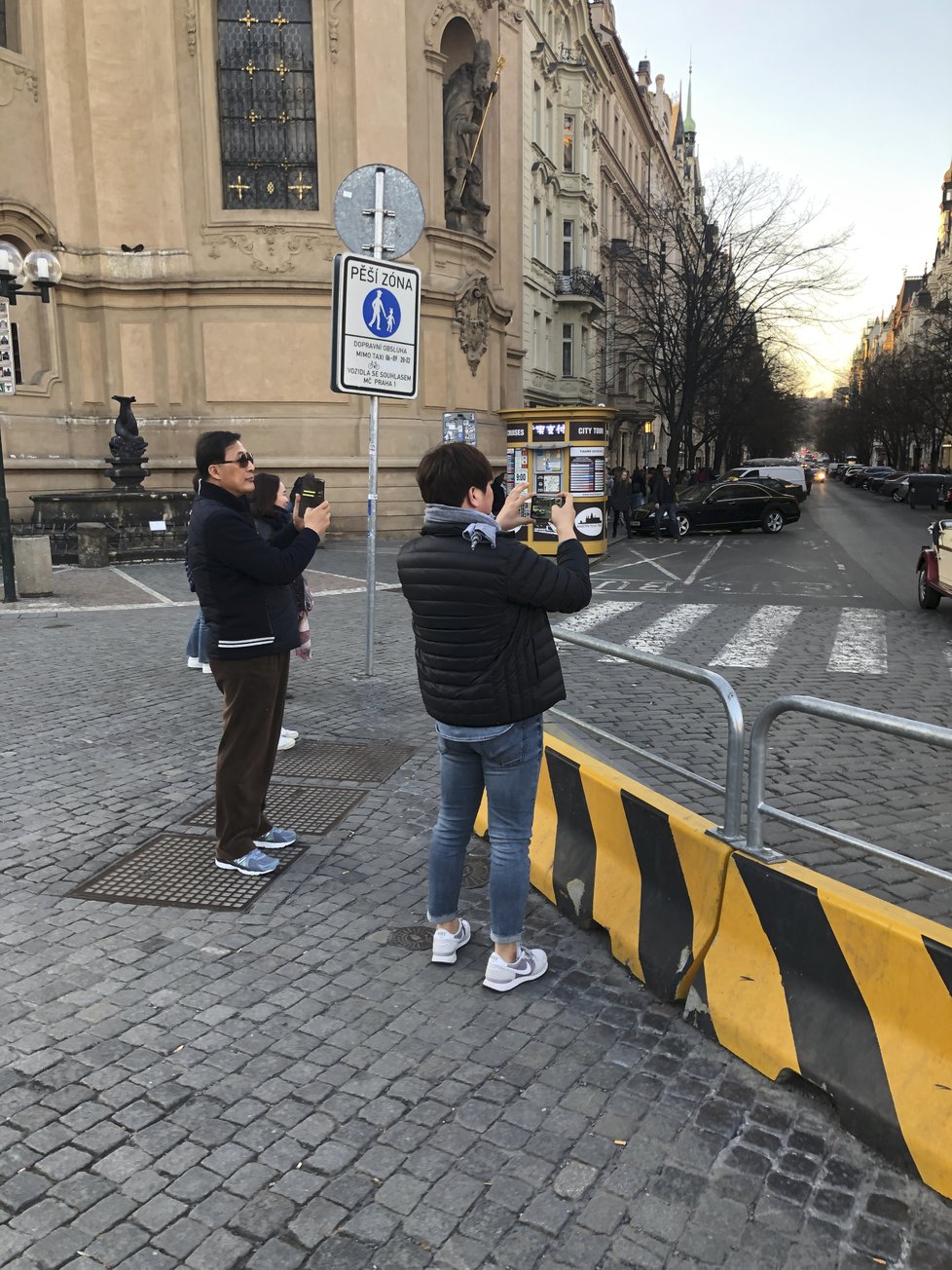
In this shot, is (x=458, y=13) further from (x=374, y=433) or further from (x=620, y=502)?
(x=374, y=433)

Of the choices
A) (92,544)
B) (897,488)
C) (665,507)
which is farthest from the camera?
(897,488)

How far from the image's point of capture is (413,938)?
13.5 ft

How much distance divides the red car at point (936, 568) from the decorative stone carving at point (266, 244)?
1626 cm

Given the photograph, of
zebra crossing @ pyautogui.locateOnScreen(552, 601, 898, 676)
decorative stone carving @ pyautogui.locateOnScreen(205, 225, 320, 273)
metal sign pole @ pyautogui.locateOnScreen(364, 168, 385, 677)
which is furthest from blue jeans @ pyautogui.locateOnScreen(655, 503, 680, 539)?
metal sign pole @ pyautogui.locateOnScreen(364, 168, 385, 677)

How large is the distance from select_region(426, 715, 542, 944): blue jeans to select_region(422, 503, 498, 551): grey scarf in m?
0.69

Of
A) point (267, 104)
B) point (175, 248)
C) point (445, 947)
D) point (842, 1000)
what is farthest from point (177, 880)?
point (267, 104)

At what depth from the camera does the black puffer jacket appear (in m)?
3.30

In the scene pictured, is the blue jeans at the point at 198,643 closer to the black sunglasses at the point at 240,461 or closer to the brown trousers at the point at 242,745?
the brown trousers at the point at 242,745

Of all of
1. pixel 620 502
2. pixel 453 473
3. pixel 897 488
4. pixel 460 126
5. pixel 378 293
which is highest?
pixel 460 126

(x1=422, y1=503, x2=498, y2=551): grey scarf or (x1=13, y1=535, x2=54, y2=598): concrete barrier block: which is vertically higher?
(x1=422, y1=503, x2=498, y2=551): grey scarf

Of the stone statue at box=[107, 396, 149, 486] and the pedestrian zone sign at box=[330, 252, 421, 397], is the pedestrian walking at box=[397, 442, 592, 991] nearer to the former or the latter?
the pedestrian zone sign at box=[330, 252, 421, 397]

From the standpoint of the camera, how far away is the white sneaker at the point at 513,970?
3.68 m

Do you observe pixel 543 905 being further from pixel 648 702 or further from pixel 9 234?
pixel 9 234

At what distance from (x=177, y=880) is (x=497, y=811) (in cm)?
188
